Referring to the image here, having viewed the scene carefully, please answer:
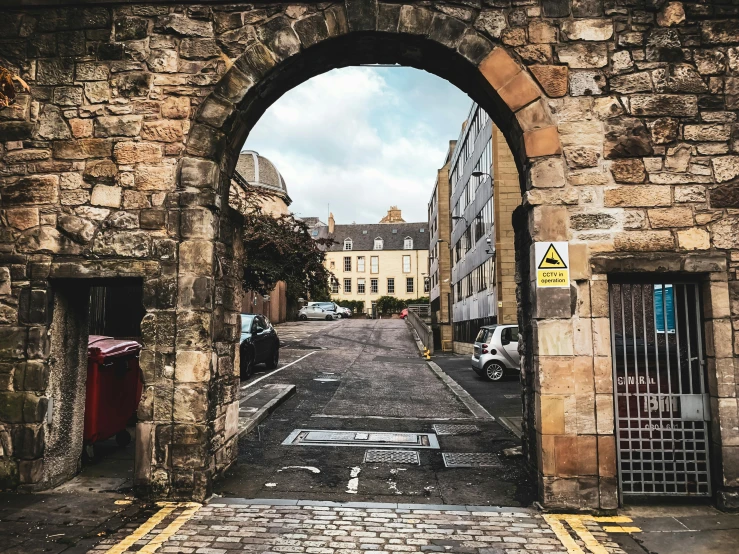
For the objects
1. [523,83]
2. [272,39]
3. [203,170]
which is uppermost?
[272,39]

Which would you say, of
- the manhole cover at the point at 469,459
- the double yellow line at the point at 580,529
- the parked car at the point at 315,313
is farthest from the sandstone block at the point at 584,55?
the parked car at the point at 315,313

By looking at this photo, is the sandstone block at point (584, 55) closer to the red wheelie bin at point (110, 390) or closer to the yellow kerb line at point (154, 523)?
the yellow kerb line at point (154, 523)

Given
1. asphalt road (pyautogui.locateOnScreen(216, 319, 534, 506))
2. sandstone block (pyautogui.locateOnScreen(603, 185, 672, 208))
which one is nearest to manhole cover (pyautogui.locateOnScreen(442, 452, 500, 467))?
asphalt road (pyautogui.locateOnScreen(216, 319, 534, 506))

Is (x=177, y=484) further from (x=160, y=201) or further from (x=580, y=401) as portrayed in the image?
(x=580, y=401)

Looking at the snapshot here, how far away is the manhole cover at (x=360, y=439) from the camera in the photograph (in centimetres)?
779

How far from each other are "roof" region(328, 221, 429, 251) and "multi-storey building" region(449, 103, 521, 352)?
36.0m

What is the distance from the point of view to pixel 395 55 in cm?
654

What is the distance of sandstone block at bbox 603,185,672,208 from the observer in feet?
18.4

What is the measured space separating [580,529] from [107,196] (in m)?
5.77

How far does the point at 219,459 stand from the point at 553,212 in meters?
4.52

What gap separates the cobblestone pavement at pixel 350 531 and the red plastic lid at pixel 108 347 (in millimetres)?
2636

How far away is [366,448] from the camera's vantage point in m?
7.54

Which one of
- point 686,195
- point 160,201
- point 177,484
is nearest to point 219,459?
point 177,484

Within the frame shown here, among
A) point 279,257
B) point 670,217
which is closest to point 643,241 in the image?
point 670,217
